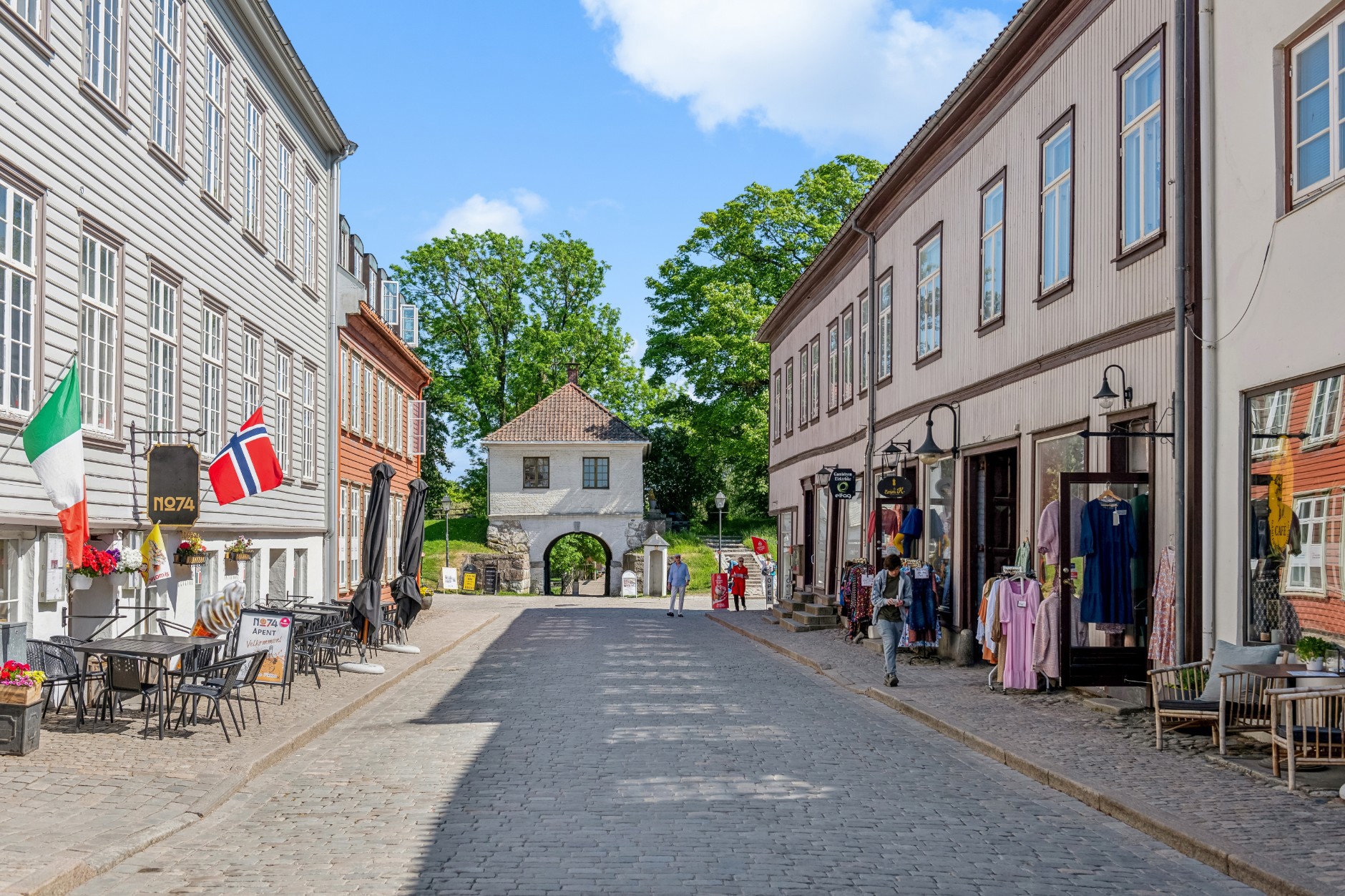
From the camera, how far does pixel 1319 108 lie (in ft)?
34.3

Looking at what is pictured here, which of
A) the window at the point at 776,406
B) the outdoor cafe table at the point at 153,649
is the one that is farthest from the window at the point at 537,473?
the outdoor cafe table at the point at 153,649

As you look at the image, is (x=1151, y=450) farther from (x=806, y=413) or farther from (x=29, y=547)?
(x=806, y=413)

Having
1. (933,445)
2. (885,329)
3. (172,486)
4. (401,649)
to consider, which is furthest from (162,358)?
(885,329)

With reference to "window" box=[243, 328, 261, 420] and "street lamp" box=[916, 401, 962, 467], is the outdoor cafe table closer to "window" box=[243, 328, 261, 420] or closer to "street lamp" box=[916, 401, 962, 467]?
"window" box=[243, 328, 261, 420]

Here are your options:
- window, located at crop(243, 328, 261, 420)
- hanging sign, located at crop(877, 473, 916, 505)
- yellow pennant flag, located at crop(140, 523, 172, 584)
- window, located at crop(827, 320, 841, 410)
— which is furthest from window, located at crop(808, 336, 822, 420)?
yellow pennant flag, located at crop(140, 523, 172, 584)

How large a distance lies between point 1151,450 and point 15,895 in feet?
34.8

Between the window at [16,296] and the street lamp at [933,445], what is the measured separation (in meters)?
11.3

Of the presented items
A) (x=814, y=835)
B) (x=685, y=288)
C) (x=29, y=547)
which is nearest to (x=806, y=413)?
(x=685, y=288)

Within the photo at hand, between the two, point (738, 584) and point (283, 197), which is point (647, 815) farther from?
point (738, 584)

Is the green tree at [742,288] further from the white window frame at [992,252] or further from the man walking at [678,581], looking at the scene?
the white window frame at [992,252]

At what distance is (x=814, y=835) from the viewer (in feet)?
25.6

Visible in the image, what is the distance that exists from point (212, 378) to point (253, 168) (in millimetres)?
3855

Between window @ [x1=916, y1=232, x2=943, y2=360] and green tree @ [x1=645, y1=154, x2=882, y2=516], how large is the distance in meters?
23.6

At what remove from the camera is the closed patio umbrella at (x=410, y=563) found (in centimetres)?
2095
